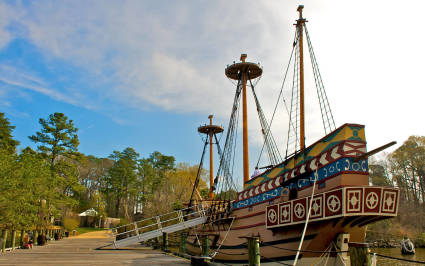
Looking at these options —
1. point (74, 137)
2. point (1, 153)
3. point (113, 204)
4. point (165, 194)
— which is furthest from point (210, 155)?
point (113, 204)

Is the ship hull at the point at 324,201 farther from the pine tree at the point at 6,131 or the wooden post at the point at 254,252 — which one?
the pine tree at the point at 6,131

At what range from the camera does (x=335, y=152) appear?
312 inches

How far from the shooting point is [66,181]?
1134 inches

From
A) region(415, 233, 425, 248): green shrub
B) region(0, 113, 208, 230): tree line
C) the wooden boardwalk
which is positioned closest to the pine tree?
region(0, 113, 208, 230): tree line

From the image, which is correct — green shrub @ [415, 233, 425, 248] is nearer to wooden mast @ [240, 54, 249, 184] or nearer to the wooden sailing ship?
wooden mast @ [240, 54, 249, 184]

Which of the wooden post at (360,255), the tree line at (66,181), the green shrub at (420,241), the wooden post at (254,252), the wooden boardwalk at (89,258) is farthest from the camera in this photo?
the green shrub at (420,241)

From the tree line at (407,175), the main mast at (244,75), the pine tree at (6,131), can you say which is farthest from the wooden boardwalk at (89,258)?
the tree line at (407,175)

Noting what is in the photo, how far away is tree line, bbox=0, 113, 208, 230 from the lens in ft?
51.6

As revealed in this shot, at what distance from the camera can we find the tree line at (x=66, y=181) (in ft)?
51.6

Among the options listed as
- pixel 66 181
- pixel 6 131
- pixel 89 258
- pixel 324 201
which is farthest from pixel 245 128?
pixel 6 131

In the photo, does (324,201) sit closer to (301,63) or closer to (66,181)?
(301,63)

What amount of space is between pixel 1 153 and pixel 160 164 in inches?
1787

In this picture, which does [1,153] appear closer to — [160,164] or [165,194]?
[165,194]

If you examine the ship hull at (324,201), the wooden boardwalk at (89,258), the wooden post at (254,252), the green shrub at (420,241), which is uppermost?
the ship hull at (324,201)
